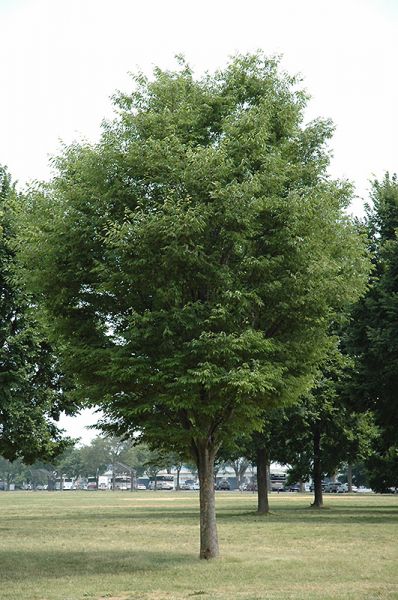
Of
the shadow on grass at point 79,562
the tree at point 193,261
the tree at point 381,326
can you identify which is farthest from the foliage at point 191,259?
the tree at point 381,326

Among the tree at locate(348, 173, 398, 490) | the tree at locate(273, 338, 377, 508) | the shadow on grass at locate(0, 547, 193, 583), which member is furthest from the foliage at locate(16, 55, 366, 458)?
the tree at locate(273, 338, 377, 508)

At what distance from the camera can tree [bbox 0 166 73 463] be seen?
99.7ft

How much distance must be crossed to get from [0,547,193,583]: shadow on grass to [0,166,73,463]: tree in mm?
6068

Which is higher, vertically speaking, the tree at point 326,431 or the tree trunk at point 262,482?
the tree at point 326,431

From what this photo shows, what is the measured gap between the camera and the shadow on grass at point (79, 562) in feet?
66.4

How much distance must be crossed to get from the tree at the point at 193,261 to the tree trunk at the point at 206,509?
0.04m

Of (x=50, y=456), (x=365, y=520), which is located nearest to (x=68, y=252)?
(x=50, y=456)

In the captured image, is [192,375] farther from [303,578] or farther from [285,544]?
[285,544]

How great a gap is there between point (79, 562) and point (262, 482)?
95.9 feet

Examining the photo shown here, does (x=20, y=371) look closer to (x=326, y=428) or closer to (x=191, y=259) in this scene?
(x=191, y=259)

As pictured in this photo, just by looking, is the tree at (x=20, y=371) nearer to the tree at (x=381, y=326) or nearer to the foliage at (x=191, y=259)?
the foliage at (x=191, y=259)

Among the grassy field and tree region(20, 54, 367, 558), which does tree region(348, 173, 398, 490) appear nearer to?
the grassy field

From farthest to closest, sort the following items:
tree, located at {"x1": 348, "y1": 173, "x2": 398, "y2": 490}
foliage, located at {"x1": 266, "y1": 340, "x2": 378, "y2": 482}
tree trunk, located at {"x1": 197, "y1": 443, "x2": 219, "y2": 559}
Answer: foliage, located at {"x1": 266, "y1": 340, "x2": 378, "y2": 482} → tree, located at {"x1": 348, "y1": 173, "x2": 398, "y2": 490} → tree trunk, located at {"x1": 197, "y1": 443, "x2": 219, "y2": 559}

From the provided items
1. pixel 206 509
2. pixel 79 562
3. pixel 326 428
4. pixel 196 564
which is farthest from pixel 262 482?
pixel 196 564
